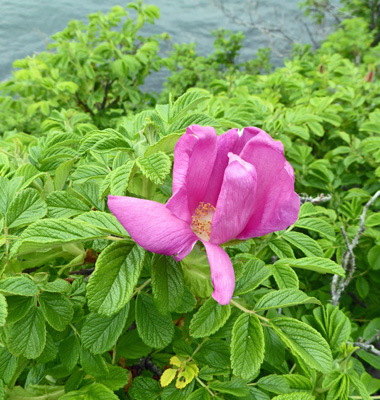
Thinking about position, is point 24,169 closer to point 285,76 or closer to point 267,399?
point 267,399

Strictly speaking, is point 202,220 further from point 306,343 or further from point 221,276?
point 306,343

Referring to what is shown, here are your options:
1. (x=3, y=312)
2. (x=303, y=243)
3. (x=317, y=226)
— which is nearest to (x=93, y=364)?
(x=3, y=312)

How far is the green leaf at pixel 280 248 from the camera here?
3.70 feet

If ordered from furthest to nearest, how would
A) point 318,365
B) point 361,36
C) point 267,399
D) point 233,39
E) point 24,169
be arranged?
1. point 233,39
2. point 361,36
3. point 24,169
4. point 267,399
5. point 318,365

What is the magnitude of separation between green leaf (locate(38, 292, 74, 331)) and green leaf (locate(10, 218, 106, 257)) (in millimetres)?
158

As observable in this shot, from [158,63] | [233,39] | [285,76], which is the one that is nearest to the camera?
[285,76]

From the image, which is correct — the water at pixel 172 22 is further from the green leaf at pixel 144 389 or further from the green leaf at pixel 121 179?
the green leaf at pixel 144 389

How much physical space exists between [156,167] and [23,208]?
36 cm

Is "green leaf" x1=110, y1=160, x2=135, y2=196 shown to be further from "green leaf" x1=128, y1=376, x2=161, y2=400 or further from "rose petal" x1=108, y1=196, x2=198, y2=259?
"green leaf" x1=128, y1=376, x2=161, y2=400

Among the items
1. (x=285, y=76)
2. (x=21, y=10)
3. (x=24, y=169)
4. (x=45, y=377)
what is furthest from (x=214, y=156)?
(x=21, y=10)

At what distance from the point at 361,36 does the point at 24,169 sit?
4.49 meters

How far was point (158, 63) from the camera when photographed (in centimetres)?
358

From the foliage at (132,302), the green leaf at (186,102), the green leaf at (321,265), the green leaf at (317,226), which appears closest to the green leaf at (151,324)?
the foliage at (132,302)

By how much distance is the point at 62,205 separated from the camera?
905mm
